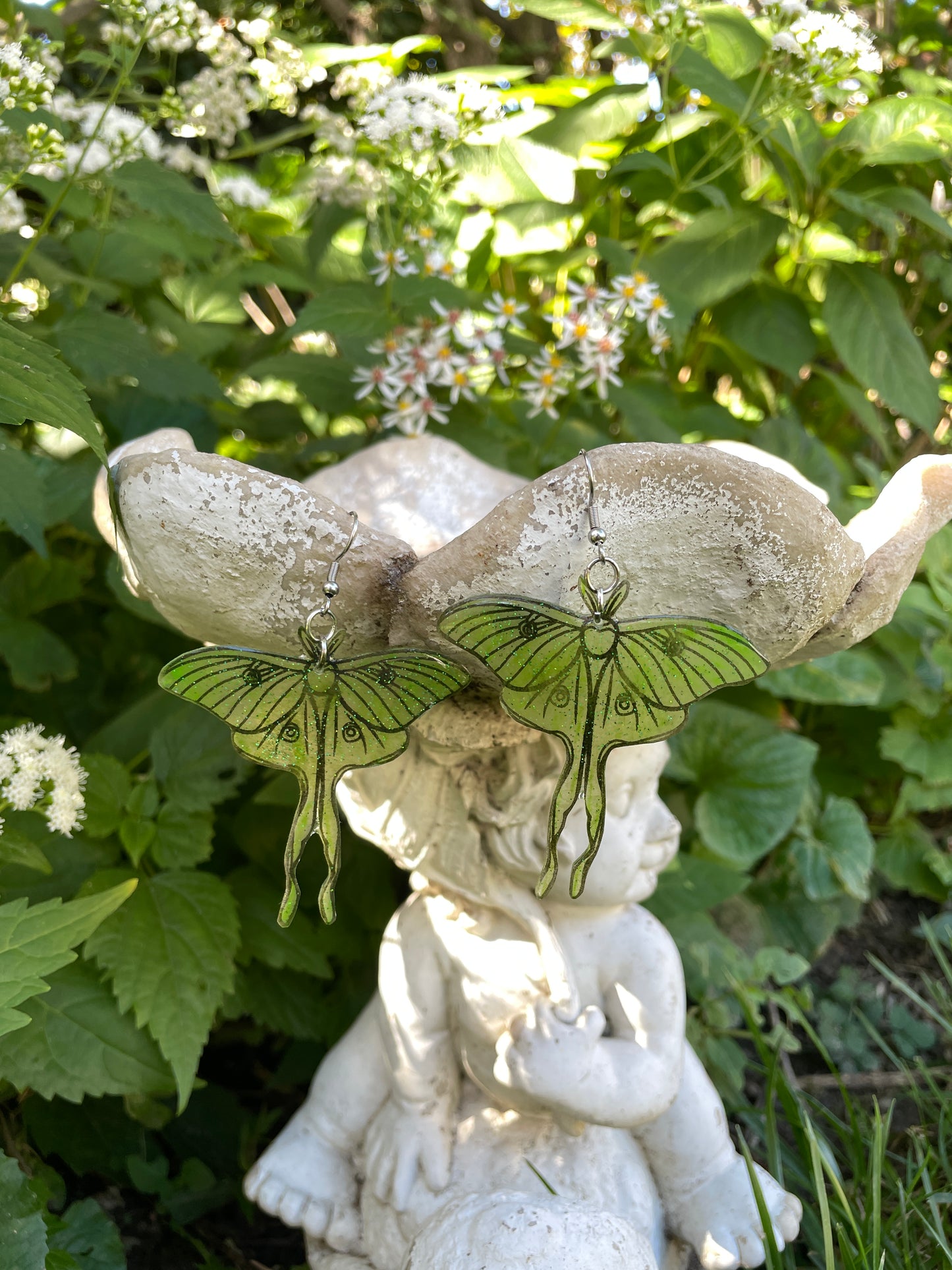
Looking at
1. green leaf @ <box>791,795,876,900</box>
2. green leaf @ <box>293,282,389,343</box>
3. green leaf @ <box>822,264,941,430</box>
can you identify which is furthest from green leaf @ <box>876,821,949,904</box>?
green leaf @ <box>293,282,389,343</box>

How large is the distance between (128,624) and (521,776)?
79 centimetres

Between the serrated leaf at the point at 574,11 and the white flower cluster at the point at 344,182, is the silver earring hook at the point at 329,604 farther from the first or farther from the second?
the serrated leaf at the point at 574,11

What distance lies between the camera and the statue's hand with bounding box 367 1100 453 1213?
100 centimetres

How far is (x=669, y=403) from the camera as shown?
1659 millimetres

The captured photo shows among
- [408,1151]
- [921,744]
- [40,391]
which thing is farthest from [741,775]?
[40,391]

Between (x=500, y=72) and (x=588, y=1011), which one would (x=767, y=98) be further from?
(x=588, y=1011)

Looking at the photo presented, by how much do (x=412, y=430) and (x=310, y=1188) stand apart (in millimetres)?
837

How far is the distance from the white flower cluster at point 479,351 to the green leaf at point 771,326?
0.38 meters

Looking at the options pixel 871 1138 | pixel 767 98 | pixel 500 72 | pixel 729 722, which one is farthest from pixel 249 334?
pixel 871 1138

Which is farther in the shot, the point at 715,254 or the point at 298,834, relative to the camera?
the point at 715,254

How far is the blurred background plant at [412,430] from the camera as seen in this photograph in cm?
111

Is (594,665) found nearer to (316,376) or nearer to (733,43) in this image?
(316,376)

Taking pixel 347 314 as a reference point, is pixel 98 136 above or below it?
above

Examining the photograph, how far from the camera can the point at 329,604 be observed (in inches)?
29.2
